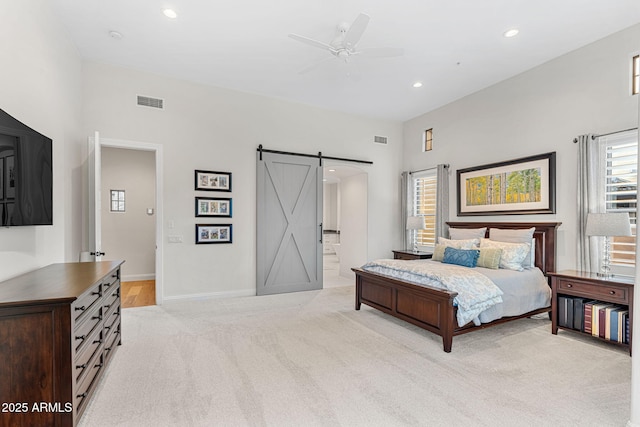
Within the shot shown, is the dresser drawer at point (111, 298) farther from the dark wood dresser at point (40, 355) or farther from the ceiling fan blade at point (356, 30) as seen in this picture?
the ceiling fan blade at point (356, 30)

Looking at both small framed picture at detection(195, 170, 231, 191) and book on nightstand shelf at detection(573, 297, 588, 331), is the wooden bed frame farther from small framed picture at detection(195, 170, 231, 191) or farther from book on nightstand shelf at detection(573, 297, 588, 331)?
small framed picture at detection(195, 170, 231, 191)

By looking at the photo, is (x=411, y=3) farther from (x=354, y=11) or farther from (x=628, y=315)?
(x=628, y=315)

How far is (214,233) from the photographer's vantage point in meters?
5.07

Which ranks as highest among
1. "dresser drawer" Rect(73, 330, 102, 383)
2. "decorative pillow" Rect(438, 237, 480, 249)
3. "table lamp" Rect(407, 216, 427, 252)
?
"table lamp" Rect(407, 216, 427, 252)

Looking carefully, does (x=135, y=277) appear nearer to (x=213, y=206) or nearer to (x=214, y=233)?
(x=214, y=233)

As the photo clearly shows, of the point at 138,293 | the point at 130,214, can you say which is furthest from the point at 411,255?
the point at 130,214

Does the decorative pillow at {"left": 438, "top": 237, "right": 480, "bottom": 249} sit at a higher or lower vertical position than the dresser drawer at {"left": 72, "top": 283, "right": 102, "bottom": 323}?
higher

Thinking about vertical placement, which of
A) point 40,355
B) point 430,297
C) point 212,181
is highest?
point 212,181

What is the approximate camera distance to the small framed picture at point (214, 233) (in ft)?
16.3

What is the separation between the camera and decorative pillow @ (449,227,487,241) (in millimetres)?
4895

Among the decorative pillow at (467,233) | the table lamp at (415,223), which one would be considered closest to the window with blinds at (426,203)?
the table lamp at (415,223)

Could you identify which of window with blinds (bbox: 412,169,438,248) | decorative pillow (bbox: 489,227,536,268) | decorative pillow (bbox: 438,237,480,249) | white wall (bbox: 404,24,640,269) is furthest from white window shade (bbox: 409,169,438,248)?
decorative pillow (bbox: 489,227,536,268)

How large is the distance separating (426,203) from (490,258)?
244 cm

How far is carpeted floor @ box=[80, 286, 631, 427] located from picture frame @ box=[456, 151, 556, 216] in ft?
5.30
